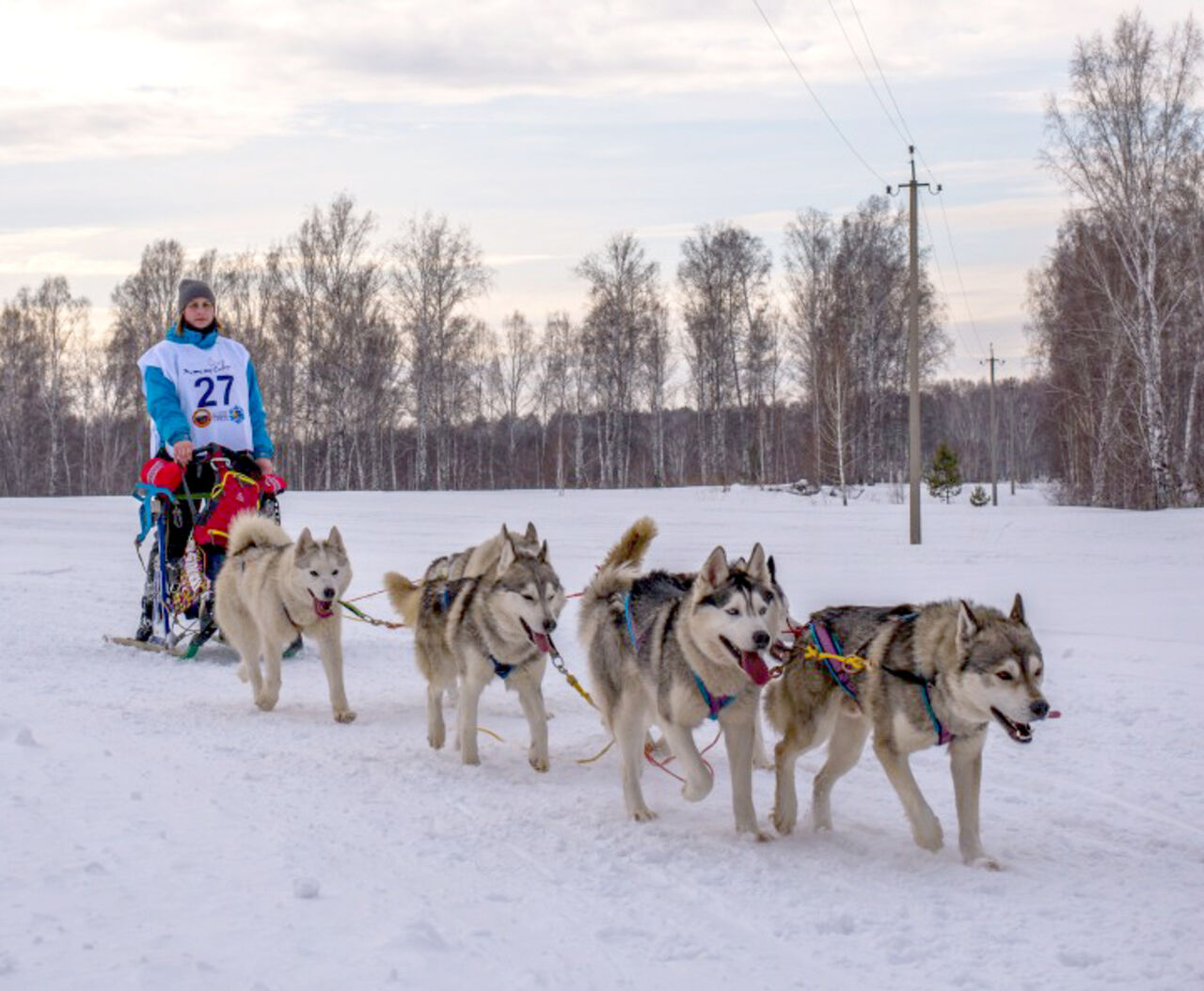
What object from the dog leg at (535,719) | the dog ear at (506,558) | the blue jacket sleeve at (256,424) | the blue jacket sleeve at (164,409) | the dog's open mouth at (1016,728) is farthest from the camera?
the blue jacket sleeve at (256,424)

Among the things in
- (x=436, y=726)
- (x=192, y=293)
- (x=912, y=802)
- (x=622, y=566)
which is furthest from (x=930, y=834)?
(x=192, y=293)

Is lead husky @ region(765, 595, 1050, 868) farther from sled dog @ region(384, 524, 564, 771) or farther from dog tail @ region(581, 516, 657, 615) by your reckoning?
sled dog @ region(384, 524, 564, 771)

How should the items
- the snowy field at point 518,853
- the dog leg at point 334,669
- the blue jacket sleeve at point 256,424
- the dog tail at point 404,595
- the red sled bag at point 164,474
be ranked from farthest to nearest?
1. the blue jacket sleeve at point 256,424
2. the red sled bag at point 164,474
3. the dog tail at point 404,595
4. the dog leg at point 334,669
5. the snowy field at point 518,853

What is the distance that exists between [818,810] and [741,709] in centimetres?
46

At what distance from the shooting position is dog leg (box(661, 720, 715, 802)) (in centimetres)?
384

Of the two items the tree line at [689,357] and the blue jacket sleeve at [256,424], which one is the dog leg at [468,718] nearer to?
the blue jacket sleeve at [256,424]

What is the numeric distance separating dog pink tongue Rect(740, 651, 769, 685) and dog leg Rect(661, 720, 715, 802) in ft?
1.02

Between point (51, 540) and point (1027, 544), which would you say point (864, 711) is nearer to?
point (1027, 544)

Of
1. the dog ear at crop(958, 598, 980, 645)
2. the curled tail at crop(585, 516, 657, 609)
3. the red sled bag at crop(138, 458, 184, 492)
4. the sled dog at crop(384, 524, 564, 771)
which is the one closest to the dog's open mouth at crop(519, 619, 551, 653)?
the sled dog at crop(384, 524, 564, 771)

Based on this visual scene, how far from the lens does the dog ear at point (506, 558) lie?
16.0 ft

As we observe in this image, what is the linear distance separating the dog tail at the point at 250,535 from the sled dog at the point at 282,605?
0.28 feet

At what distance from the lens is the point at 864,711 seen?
3748 millimetres

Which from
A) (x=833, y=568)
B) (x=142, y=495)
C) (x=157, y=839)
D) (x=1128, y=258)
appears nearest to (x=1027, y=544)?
(x=833, y=568)

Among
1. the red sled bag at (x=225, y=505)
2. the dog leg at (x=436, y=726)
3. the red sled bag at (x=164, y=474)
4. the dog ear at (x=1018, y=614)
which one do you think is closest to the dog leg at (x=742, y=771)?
the dog ear at (x=1018, y=614)
